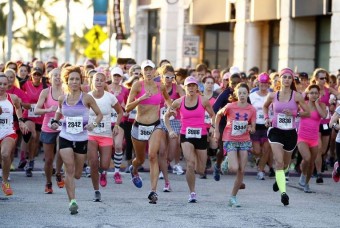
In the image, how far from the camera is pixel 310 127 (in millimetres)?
17312

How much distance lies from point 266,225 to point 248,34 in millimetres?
23971

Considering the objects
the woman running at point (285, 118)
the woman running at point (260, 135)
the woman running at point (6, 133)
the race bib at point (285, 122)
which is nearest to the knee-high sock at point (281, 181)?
the woman running at point (285, 118)

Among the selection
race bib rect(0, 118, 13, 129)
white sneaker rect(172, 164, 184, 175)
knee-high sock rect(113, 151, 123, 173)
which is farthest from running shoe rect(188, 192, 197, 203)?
white sneaker rect(172, 164, 184, 175)

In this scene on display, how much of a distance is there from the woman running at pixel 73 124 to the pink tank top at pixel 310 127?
4.19 meters

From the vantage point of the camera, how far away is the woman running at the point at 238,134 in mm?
14844

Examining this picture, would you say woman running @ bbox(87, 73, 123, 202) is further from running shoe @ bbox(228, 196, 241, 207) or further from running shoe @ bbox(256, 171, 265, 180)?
running shoe @ bbox(256, 171, 265, 180)

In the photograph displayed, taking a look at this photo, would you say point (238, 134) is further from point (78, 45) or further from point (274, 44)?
point (78, 45)

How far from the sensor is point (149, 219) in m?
13.1

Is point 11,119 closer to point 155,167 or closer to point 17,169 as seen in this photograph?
point 155,167

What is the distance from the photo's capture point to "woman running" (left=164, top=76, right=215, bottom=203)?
1512cm

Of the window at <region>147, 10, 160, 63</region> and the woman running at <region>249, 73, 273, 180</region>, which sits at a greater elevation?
the window at <region>147, 10, 160, 63</region>

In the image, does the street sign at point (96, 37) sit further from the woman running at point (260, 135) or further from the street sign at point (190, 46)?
the woman running at point (260, 135)

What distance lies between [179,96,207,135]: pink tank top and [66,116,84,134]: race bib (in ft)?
6.33

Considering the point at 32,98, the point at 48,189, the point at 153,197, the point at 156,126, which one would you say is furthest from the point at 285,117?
the point at 32,98
